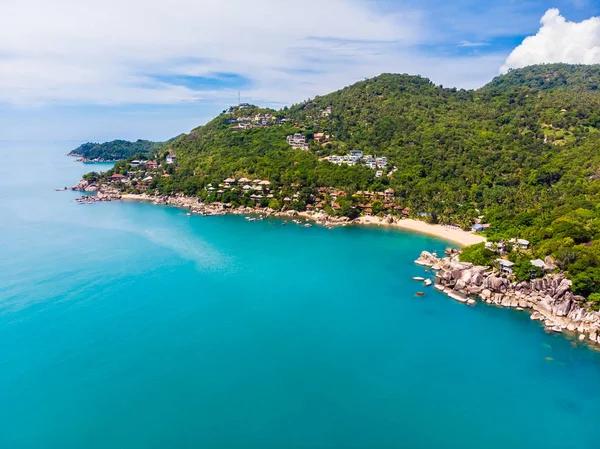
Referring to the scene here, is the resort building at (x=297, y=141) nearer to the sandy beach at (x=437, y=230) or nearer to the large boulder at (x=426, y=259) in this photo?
the sandy beach at (x=437, y=230)

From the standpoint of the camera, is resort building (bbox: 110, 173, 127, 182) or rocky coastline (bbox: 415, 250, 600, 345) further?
resort building (bbox: 110, 173, 127, 182)

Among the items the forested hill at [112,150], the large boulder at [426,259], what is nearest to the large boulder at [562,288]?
the large boulder at [426,259]

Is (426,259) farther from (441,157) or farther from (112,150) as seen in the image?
(112,150)

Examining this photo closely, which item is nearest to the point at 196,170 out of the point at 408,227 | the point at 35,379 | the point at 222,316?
the point at 408,227

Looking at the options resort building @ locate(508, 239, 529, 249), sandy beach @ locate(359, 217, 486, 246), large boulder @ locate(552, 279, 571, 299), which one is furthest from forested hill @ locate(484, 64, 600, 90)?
large boulder @ locate(552, 279, 571, 299)

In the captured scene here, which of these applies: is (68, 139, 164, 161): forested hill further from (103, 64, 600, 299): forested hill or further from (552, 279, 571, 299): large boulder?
(552, 279, 571, 299): large boulder

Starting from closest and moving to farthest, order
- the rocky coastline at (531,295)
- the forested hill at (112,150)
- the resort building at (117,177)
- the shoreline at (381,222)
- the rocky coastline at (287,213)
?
the rocky coastline at (531,295), the shoreline at (381,222), the rocky coastline at (287,213), the resort building at (117,177), the forested hill at (112,150)

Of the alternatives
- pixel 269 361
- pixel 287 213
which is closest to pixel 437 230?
pixel 287 213
